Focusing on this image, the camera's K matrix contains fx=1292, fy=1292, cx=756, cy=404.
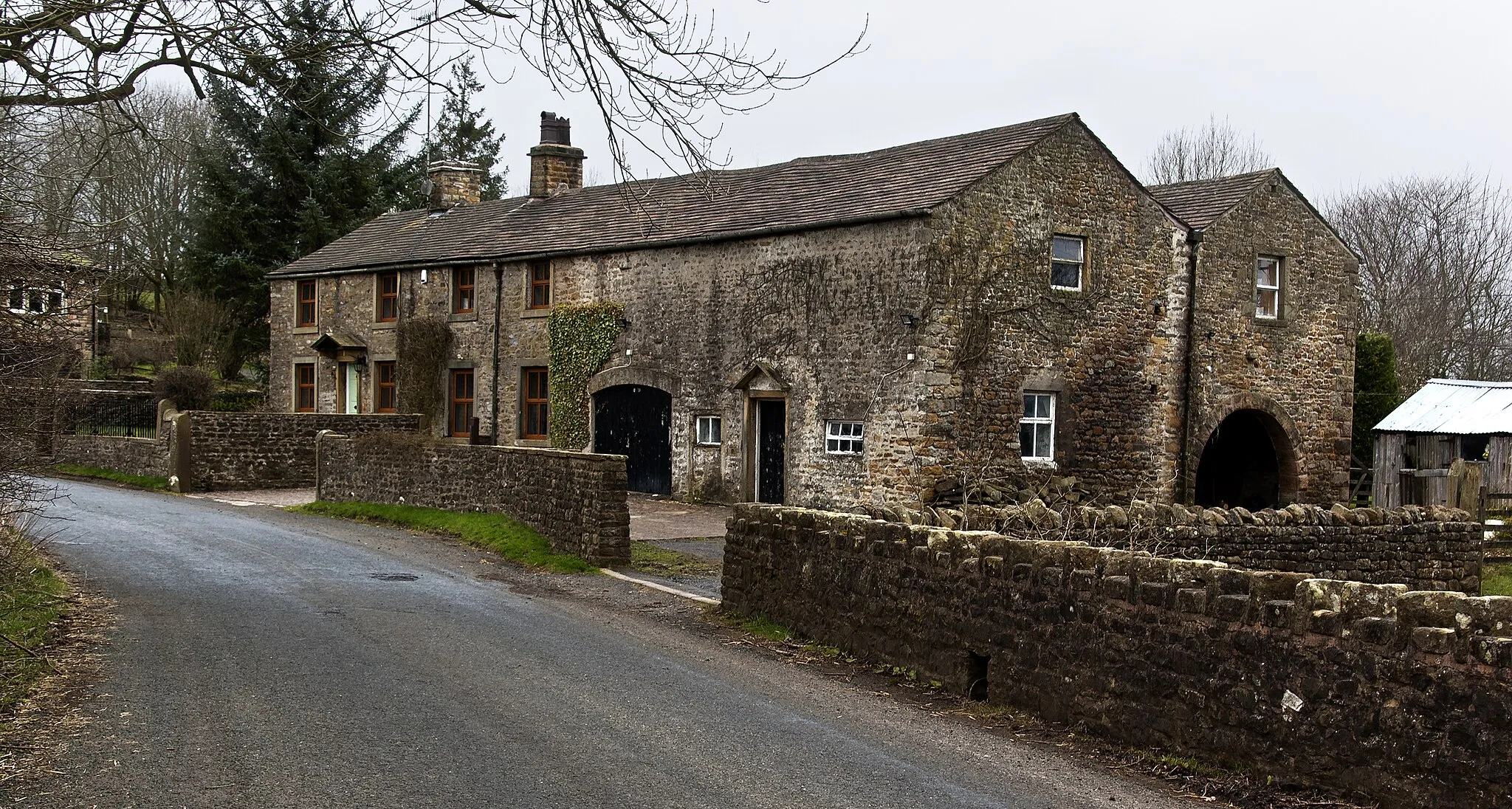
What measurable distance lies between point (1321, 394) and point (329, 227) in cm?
3132

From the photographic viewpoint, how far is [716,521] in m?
22.4

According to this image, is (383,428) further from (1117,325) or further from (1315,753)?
(1315,753)

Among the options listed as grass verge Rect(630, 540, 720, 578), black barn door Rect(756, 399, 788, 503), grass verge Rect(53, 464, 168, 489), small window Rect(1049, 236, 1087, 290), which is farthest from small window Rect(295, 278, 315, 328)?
small window Rect(1049, 236, 1087, 290)

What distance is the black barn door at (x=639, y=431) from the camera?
26594 mm

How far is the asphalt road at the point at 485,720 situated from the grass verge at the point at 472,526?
284 cm

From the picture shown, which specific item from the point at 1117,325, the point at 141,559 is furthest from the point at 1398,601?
the point at 1117,325

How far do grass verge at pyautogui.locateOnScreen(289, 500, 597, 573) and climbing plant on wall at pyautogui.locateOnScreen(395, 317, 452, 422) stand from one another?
341 inches

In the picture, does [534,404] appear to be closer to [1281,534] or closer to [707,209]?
[707,209]

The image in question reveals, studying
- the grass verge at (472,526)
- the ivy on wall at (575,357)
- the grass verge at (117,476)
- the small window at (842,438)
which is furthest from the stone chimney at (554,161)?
the small window at (842,438)

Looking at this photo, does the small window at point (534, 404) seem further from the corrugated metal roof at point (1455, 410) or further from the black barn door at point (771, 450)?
the corrugated metal roof at point (1455, 410)

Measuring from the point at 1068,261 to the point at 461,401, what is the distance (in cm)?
1595

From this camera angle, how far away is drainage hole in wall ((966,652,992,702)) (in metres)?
9.13

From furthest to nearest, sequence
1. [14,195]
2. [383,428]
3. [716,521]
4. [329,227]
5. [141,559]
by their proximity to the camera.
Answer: [329,227]
[383,428]
[716,521]
[141,559]
[14,195]

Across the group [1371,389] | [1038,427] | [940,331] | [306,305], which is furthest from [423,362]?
[1371,389]
